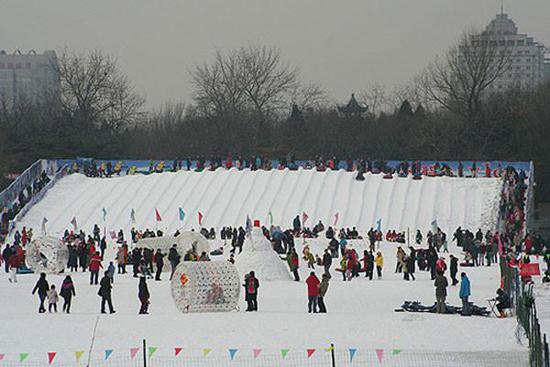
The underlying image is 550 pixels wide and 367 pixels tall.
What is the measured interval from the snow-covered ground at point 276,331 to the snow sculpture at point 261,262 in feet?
12.4

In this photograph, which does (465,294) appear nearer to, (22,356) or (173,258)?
(22,356)

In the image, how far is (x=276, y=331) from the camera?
24156 mm

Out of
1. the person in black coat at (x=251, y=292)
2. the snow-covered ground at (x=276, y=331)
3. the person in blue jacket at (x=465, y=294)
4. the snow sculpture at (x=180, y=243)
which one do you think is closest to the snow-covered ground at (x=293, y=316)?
the snow-covered ground at (x=276, y=331)

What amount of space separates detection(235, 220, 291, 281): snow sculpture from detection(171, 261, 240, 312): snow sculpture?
6340mm

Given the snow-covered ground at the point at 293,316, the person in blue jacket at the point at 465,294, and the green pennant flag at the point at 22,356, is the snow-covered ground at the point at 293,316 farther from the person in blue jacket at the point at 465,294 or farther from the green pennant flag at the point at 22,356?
the person in blue jacket at the point at 465,294

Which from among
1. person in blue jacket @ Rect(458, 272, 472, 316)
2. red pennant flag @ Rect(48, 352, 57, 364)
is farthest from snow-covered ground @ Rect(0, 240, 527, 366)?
person in blue jacket @ Rect(458, 272, 472, 316)

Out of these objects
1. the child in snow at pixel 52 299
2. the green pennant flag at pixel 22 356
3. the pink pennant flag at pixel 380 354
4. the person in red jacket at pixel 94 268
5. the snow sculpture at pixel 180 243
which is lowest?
the green pennant flag at pixel 22 356

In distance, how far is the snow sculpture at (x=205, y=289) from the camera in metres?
26.8

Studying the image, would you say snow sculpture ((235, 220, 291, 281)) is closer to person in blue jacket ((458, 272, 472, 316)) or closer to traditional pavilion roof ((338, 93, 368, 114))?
person in blue jacket ((458, 272, 472, 316))

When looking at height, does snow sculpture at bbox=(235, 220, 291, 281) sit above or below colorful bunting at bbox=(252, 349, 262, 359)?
above

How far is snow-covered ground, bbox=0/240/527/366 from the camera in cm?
2216

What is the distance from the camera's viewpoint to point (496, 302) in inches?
1101

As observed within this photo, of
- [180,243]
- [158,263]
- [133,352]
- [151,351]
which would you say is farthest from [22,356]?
[180,243]

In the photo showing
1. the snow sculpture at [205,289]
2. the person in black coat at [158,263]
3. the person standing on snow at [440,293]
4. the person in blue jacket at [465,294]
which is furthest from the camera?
the person in black coat at [158,263]
